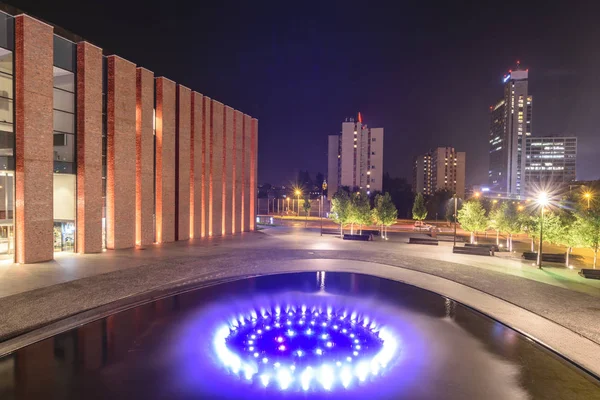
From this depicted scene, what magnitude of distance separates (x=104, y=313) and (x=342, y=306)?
842cm

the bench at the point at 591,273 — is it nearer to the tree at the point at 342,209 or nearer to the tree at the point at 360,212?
the tree at the point at 360,212

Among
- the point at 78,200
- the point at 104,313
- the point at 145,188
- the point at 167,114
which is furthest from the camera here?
the point at 167,114

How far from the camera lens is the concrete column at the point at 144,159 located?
25.0 m

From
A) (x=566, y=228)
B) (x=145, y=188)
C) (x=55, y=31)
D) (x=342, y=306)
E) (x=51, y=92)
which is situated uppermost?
(x=55, y=31)

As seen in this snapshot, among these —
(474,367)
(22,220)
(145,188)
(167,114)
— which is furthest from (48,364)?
(167,114)

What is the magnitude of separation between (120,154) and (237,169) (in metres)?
14.2

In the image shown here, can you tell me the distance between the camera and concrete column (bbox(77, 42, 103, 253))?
21.1m

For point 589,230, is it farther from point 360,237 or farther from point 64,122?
point 64,122

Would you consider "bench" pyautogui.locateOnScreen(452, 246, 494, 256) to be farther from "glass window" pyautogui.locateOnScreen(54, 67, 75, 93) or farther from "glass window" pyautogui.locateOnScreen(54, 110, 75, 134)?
"glass window" pyautogui.locateOnScreen(54, 67, 75, 93)

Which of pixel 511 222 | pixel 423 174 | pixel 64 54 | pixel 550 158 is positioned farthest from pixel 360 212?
pixel 423 174

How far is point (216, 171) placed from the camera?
32.9 metres

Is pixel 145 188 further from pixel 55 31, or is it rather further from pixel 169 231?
pixel 55 31

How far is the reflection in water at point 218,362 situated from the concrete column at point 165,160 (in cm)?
1502

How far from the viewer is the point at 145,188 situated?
25.3m
